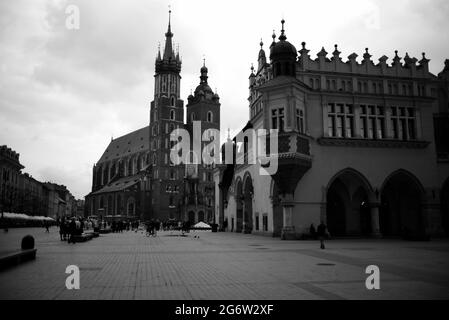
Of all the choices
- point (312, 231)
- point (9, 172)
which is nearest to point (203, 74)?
point (9, 172)

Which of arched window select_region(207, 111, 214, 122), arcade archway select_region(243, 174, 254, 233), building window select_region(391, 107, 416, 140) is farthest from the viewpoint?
arched window select_region(207, 111, 214, 122)

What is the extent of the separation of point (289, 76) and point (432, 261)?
59.6 ft

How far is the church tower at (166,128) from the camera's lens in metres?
105

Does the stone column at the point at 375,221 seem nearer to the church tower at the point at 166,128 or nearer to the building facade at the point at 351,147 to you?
the building facade at the point at 351,147

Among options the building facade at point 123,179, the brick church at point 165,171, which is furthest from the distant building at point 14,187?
the brick church at point 165,171

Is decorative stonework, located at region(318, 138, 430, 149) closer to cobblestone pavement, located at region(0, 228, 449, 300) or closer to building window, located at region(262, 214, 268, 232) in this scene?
building window, located at region(262, 214, 268, 232)

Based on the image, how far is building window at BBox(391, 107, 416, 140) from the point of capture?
3291 cm

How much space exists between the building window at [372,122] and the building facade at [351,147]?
0.08m

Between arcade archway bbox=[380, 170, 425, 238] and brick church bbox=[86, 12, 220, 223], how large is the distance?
2666 inches

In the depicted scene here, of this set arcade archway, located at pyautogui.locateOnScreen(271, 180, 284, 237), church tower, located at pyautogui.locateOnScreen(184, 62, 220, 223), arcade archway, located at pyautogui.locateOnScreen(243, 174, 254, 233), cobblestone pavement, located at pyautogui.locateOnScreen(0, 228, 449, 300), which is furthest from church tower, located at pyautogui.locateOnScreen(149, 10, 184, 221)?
cobblestone pavement, located at pyautogui.locateOnScreen(0, 228, 449, 300)

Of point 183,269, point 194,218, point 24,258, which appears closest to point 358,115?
point 183,269

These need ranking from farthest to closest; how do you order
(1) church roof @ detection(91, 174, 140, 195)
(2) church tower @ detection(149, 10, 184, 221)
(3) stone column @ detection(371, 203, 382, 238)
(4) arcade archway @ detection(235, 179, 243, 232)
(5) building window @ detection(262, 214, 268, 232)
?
(1) church roof @ detection(91, 174, 140, 195)
(2) church tower @ detection(149, 10, 184, 221)
(4) arcade archway @ detection(235, 179, 243, 232)
(5) building window @ detection(262, 214, 268, 232)
(3) stone column @ detection(371, 203, 382, 238)

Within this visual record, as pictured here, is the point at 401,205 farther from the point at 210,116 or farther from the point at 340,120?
the point at 210,116

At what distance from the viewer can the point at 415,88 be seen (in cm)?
3338
